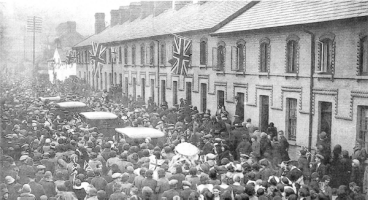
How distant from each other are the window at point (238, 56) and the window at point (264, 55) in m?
1.42

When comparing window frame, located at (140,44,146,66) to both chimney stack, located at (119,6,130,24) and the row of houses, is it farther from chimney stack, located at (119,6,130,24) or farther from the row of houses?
chimney stack, located at (119,6,130,24)

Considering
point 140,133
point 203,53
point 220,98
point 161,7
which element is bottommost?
point 140,133

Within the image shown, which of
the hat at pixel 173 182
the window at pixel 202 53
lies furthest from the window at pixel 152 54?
the hat at pixel 173 182

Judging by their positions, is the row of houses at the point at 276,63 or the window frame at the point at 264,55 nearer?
the row of houses at the point at 276,63

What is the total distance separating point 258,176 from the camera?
954 cm

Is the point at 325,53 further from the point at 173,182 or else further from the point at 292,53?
the point at 173,182

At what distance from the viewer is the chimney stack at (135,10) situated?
41.1 meters

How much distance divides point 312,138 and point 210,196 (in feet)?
30.7

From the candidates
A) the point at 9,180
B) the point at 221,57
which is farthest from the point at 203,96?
the point at 9,180

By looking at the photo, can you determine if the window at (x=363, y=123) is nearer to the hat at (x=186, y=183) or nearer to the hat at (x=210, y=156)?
the hat at (x=210, y=156)

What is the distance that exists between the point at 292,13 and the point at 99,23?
40.2 m

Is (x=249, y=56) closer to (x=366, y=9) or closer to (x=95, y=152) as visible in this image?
(x=366, y=9)

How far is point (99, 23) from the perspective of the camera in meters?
54.3

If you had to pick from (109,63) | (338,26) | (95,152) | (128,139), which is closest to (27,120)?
(128,139)
